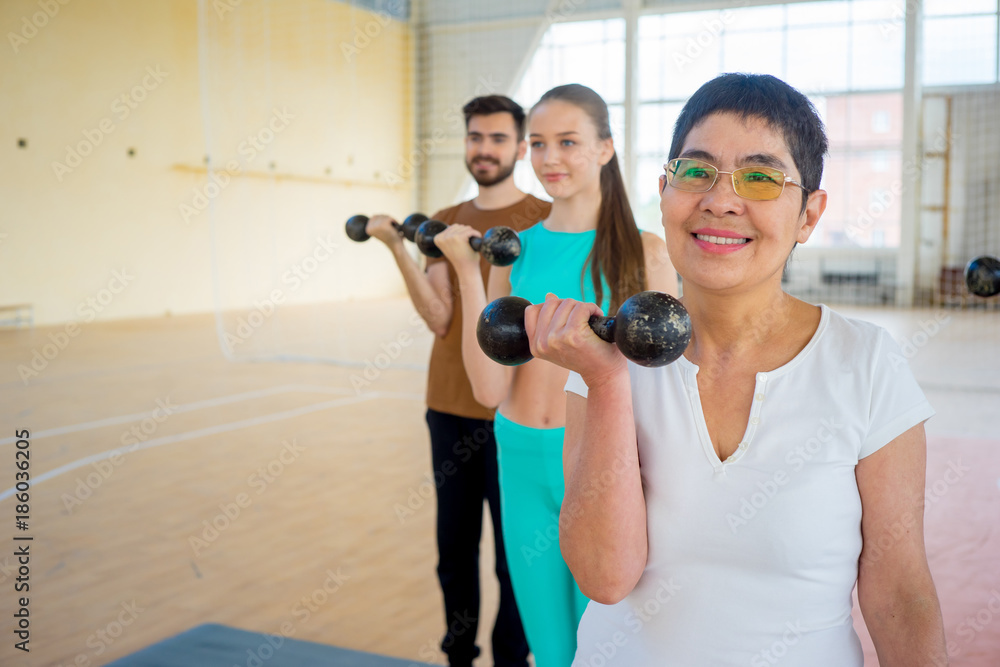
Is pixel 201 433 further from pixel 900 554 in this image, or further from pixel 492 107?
pixel 900 554

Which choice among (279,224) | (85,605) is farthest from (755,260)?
(279,224)

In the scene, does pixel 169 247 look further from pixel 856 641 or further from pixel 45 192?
pixel 856 641

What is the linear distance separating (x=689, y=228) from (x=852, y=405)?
30 cm

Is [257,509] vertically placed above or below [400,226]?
below

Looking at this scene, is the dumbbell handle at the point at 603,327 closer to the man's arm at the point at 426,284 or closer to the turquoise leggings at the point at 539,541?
the turquoise leggings at the point at 539,541

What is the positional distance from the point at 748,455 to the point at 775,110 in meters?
0.44

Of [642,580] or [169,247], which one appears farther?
[169,247]

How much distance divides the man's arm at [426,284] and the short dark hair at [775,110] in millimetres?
1537

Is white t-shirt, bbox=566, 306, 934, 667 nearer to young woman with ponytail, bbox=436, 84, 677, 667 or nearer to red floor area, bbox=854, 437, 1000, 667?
young woman with ponytail, bbox=436, 84, 677, 667

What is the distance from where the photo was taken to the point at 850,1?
1446cm

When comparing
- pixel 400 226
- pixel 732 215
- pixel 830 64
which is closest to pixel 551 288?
pixel 400 226

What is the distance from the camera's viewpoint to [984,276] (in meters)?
1.92

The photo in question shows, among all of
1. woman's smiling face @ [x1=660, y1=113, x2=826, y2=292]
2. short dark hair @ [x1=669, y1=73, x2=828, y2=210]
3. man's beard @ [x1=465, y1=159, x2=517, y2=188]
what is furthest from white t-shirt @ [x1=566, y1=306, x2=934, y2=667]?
man's beard @ [x1=465, y1=159, x2=517, y2=188]

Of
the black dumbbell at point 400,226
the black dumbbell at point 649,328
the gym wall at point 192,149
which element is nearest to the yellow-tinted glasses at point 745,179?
the black dumbbell at point 649,328
